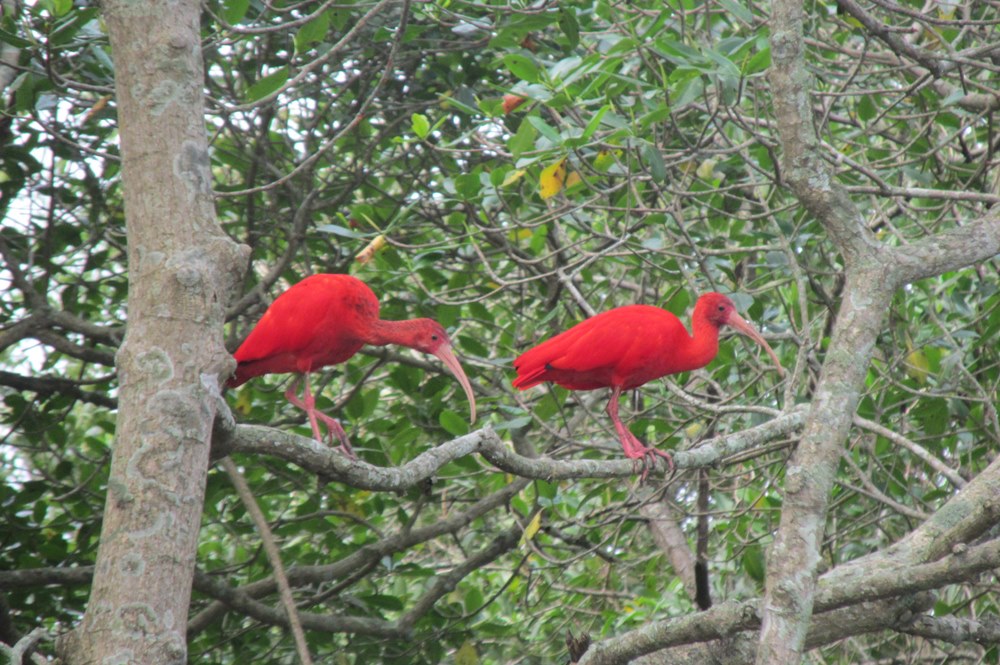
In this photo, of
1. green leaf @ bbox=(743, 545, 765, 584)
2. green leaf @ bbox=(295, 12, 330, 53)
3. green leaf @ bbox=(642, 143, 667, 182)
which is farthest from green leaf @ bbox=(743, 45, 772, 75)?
green leaf @ bbox=(743, 545, 765, 584)

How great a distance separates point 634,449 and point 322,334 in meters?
1.41

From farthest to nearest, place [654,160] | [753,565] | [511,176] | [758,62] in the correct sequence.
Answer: [753,565] → [511,176] → [654,160] → [758,62]

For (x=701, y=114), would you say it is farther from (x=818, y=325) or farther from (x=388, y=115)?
(x=388, y=115)

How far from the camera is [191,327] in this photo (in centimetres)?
248

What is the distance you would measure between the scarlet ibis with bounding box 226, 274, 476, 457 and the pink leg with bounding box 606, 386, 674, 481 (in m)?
0.71

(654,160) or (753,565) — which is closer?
(654,160)

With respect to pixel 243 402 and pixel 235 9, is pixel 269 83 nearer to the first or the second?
pixel 235 9

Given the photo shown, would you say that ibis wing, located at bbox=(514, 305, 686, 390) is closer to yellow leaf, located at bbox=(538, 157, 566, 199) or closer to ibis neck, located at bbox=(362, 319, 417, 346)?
ibis neck, located at bbox=(362, 319, 417, 346)

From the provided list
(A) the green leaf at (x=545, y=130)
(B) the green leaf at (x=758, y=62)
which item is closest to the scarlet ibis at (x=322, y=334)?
(A) the green leaf at (x=545, y=130)

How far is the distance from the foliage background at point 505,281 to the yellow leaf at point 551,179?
8 centimetres

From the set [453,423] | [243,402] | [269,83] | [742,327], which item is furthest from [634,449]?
[269,83]

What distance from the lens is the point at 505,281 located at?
4.80 meters

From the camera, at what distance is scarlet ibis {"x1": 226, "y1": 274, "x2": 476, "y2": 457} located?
441 centimetres

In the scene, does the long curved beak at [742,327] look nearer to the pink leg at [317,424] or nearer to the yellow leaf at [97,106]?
the pink leg at [317,424]
